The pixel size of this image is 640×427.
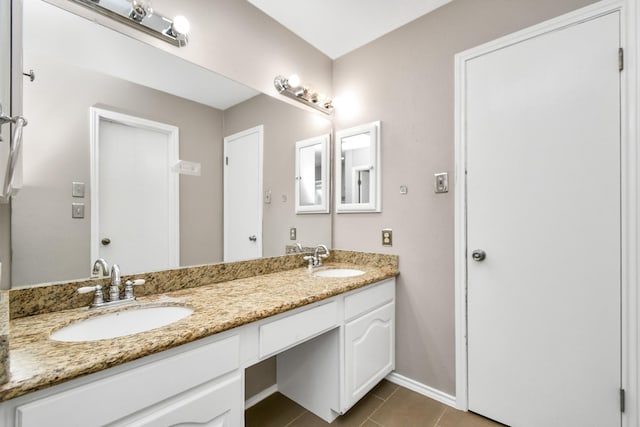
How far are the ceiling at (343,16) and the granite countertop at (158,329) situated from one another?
165 centimetres

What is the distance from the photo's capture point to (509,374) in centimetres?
150

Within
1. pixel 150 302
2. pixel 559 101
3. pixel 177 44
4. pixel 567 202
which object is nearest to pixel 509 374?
pixel 567 202

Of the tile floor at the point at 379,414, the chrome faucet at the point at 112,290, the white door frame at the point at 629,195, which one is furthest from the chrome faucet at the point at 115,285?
the white door frame at the point at 629,195

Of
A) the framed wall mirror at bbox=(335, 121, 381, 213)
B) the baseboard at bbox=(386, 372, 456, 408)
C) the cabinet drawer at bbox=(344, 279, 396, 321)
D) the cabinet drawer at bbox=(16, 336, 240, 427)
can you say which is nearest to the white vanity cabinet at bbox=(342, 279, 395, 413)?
the cabinet drawer at bbox=(344, 279, 396, 321)

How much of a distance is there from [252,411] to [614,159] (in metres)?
2.23

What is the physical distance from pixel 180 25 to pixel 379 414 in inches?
89.3

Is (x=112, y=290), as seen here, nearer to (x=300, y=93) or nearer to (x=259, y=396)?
(x=259, y=396)

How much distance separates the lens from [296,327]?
125 cm

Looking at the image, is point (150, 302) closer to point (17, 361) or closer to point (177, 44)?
point (17, 361)

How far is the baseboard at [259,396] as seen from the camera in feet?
5.58

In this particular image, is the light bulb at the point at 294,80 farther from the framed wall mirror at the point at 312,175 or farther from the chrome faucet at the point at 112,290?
the chrome faucet at the point at 112,290

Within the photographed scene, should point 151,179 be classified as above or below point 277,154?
below

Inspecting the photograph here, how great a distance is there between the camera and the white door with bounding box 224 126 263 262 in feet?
5.28

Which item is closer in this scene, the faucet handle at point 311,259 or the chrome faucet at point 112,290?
the chrome faucet at point 112,290
